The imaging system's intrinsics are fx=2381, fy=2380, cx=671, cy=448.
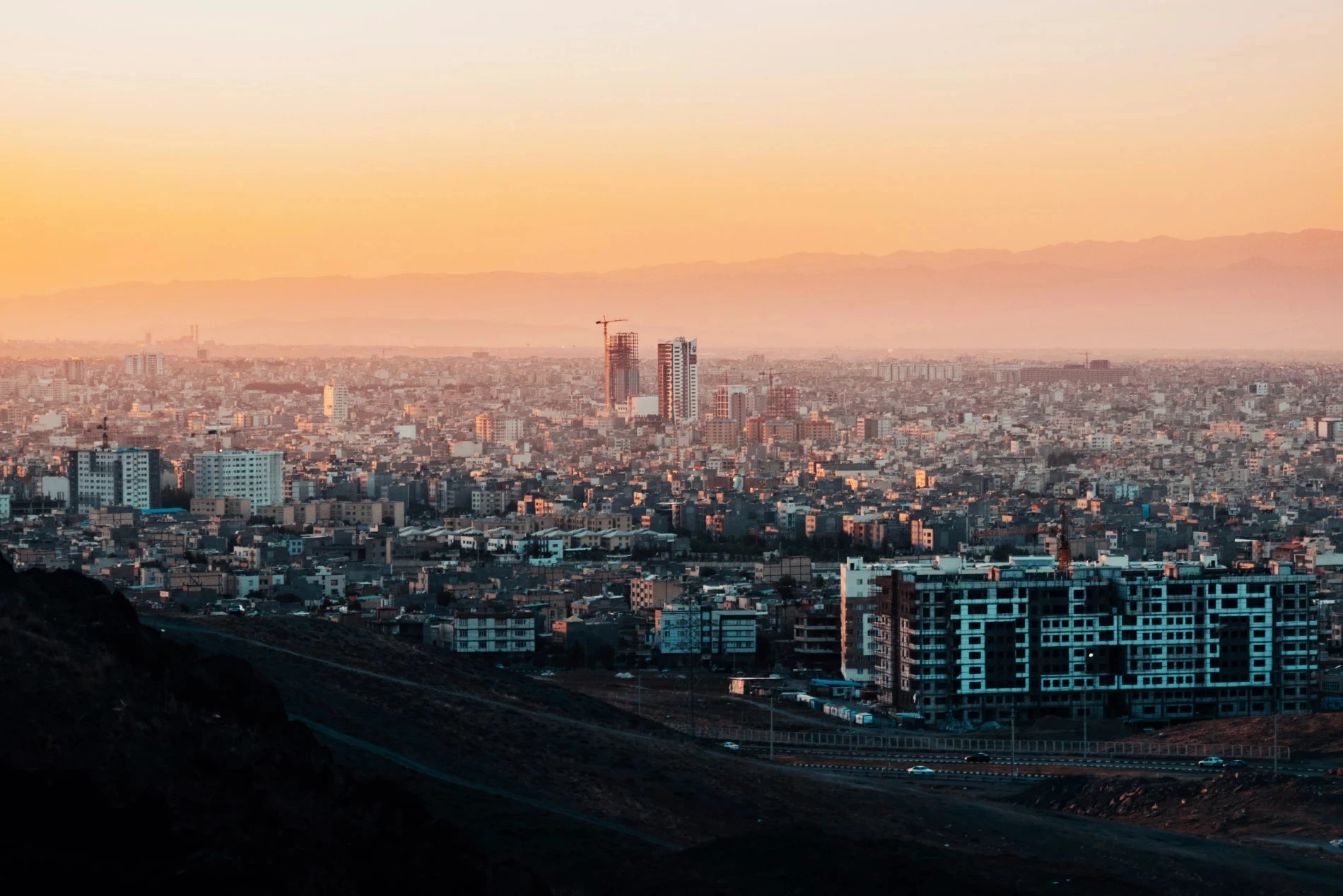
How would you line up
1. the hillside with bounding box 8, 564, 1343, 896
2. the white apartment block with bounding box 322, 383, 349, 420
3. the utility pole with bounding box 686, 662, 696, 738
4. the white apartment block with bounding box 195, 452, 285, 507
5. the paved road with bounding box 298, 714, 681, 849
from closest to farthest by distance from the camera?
the hillside with bounding box 8, 564, 1343, 896 < the paved road with bounding box 298, 714, 681, 849 < the utility pole with bounding box 686, 662, 696, 738 < the white apartment block with bounding box 195, 452, 285, 507 < the white apartment block with bounding box 322, 383, 349, 420

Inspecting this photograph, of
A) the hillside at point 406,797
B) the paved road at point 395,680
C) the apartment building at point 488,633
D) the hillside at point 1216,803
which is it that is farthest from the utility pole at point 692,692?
the hillside at point 1216,803

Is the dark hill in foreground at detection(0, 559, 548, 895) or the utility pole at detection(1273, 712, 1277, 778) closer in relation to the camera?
the dark hill in foreground at detection(0, 559, 548, 895)

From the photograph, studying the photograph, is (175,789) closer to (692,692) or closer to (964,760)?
(964,760)

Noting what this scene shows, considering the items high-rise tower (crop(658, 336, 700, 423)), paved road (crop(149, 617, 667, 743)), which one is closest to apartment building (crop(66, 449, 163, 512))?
paved road (crop(149, 617, 667, 743))

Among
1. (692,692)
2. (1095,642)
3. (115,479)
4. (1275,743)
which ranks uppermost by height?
(1095,642)

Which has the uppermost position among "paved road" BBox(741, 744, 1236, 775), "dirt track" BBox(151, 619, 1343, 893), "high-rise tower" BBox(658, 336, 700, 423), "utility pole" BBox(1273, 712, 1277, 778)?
"high-rise tower" BBox(658, 336, 700, 423)

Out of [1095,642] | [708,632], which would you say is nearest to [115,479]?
[708,632]

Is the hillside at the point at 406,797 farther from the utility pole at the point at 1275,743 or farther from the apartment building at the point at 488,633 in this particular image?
the apartment building at the point at 488,633

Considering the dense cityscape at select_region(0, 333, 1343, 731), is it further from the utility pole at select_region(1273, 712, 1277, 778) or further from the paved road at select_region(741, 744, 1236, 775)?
the paved road at select_region(741, 744, 1236, 775)

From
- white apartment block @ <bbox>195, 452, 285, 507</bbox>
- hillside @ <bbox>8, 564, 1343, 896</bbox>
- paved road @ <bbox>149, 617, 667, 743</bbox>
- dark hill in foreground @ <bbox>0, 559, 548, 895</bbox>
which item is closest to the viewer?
dark hill in foreground @ <bbox>0, 559, 548, 895</bbox>
